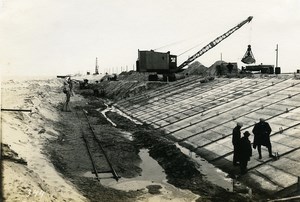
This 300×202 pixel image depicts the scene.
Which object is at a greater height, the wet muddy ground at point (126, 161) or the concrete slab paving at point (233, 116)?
the concrete slab paving at point (233, 116)

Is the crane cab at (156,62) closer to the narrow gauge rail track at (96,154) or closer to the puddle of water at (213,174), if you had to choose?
the narrow gauge rail track at (96,154)

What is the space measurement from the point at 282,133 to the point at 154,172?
19.4 feet

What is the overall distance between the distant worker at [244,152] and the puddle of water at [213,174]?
0.69 m

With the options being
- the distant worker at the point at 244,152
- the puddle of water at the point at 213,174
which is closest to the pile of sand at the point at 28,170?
the puddle of water at the point at 213,174

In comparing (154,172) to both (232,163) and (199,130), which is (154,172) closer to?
(232,163)

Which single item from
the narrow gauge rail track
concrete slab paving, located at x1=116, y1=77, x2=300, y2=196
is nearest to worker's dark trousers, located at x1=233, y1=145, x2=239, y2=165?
concrete slab paving, located at x1=116, y1=77, x2=300, y2=196

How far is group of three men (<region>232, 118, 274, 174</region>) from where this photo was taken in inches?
451

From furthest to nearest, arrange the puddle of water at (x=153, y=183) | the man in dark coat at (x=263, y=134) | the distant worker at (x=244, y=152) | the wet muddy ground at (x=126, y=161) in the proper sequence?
1. the man in dark coat at (x=263, y=134)
2. the distant worker at (x=244, y=152)
3. the wet muddy ground at (x=126, y=161)
4. the puddle of water at (x=153, y=183)

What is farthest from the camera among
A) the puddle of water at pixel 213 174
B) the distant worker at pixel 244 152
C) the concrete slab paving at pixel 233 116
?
the concrete slab paving at pixel 233 116

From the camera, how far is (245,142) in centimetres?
1141

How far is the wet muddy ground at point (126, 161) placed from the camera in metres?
9.96

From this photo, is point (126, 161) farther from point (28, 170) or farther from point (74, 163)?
point (28, 170)

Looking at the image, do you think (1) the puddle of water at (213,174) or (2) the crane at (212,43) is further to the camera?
(2) the crane at (212,43)

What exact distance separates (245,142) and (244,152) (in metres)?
0.35
